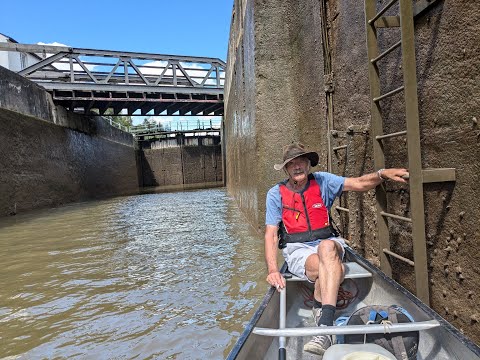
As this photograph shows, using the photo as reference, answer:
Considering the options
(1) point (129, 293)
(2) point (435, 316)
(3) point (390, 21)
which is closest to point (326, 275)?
(2) point (435, 316)

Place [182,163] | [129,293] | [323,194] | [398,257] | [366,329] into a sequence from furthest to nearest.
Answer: [182,163]
[129,293]
[323,194]
[398,257]
[366,329]

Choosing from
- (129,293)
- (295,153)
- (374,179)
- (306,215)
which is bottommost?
(129,293)

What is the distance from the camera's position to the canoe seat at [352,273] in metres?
2.89

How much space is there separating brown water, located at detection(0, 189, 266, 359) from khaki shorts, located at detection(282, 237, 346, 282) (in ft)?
2.59

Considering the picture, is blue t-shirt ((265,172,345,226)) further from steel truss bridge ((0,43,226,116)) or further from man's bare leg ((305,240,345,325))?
steel truss bridge ((0,43,226,116))

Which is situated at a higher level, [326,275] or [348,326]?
[326,275]

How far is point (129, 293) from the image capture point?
4.38m

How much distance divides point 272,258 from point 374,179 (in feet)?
3.32

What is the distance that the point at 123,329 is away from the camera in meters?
3.42

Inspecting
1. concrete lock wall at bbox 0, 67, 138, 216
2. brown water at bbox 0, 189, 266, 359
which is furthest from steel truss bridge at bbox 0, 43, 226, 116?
brown water at bbox 0, 189, 266, 359

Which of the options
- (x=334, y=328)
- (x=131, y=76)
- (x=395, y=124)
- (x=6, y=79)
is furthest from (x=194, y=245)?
(x=131, y=76)

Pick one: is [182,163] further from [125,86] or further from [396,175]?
[396,175]

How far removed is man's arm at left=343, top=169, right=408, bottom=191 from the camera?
9.31 feet

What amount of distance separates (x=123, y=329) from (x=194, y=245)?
3435 mm
